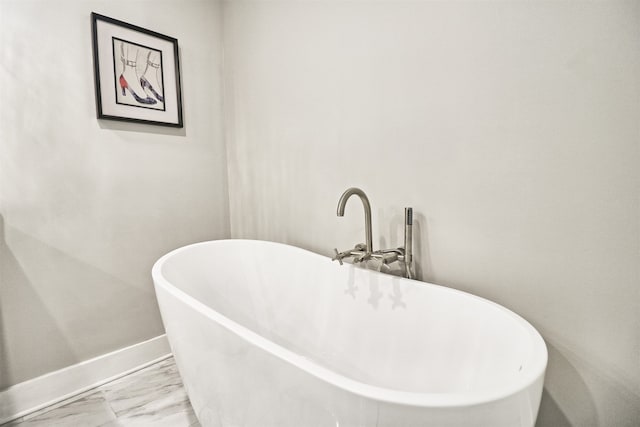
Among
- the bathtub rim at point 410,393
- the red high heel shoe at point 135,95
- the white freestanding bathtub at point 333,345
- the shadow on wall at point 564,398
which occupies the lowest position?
the shadow on wall at point 564,398

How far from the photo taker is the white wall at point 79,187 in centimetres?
149

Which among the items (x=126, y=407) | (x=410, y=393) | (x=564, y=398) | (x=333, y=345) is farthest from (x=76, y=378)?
(x=564, y=398)

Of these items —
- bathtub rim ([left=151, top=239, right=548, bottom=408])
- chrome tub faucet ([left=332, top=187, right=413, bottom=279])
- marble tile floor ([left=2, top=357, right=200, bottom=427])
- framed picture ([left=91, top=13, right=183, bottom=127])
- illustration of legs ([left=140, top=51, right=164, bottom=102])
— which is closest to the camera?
bathtub rim ([left=151, top=239, right=548, bottom=408])

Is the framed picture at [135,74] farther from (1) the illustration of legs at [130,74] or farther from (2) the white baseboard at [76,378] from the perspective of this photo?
(2) the white baseboard at [76,378]

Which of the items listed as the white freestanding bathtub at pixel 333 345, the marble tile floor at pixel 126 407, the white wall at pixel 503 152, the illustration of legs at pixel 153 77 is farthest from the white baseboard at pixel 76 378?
the illustration of legs at pixel 153 77

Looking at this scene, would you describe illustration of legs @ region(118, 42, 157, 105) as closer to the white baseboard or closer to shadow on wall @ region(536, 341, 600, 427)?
the white baseboard

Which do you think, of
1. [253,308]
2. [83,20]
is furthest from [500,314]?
[83,20]

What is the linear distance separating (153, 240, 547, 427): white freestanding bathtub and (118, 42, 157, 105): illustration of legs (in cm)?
90

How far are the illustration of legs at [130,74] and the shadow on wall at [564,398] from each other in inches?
85.6

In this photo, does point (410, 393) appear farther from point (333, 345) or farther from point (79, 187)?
point (79, 187)

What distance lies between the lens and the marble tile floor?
1.45m

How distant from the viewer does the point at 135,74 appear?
181 centimetres

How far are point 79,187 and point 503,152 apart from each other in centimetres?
190

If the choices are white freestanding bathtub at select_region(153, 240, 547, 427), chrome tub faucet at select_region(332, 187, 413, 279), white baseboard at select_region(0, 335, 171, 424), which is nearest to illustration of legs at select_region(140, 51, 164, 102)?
white freestanding bathtub at select_region(153, 240, 547, 427)
